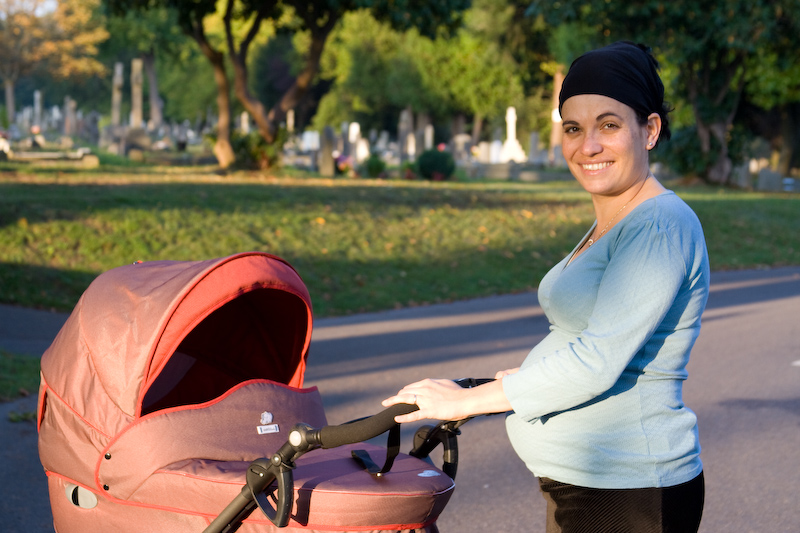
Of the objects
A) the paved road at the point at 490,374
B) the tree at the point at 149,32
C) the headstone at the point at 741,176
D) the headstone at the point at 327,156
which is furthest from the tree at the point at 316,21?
the tree at the point at 149,32

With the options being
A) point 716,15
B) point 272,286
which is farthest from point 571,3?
point 272,286

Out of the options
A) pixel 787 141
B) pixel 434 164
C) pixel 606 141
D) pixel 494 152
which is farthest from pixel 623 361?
pixel 787 141

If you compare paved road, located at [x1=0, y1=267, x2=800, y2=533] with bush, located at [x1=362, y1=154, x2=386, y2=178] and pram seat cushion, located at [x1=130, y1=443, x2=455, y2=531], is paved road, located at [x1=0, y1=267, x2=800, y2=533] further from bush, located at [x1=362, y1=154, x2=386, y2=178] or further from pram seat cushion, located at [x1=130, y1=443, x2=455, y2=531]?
bush, located at [x1=362, y1=154, x2=386, y2=178]

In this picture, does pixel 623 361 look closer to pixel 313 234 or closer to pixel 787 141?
pixel 313 234

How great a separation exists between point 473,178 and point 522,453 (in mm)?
28590

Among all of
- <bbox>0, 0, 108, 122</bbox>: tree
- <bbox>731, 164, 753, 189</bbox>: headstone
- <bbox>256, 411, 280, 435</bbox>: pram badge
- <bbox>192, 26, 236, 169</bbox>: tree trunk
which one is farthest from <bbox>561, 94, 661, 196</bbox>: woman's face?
<bbox>0, 0, 108, 122</bbox>: tree

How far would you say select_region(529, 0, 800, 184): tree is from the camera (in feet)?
80.6

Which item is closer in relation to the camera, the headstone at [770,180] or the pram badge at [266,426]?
the pram badge at [266,426]

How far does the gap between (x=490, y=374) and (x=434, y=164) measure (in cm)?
1873

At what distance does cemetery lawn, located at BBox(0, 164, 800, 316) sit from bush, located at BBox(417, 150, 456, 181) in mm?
6112

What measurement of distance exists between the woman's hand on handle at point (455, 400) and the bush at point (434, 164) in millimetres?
23605

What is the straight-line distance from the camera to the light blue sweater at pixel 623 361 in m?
1.91

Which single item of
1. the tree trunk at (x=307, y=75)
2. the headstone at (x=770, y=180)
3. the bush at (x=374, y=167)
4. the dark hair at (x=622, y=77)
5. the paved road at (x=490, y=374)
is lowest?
the paved road at (x=490, y=374)

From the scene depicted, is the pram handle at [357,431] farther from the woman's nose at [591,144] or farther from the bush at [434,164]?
the bush at [434,164]
